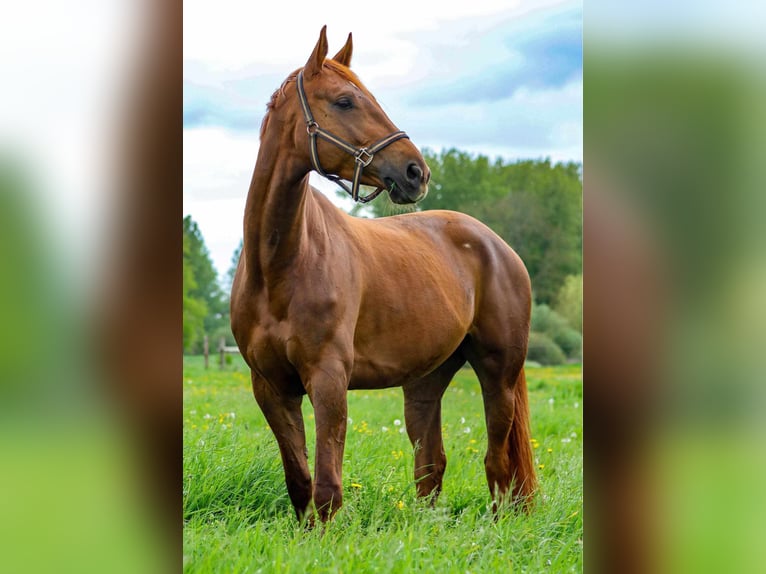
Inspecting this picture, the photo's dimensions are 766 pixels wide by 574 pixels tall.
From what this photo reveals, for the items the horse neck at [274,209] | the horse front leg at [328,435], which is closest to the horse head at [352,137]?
the horse neck at [274,209]

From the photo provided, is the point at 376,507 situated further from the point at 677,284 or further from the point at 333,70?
the point at 677,284

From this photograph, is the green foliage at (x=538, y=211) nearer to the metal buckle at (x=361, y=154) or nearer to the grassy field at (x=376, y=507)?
the grassy field at (x=376, y=507)

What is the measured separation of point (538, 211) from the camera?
40.6 ft

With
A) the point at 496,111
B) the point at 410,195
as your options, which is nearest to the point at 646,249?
the point at 410,195

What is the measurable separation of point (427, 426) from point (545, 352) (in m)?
6.54

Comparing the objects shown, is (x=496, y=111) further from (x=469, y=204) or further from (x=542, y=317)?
(x=542, y=317)

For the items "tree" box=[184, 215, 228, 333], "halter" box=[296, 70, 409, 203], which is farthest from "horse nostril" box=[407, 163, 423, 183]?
"tree" box=[184, 215, 228, 333]

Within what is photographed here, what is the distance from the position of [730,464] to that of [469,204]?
9.89 m

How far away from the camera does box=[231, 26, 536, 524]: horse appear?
286 centimetres

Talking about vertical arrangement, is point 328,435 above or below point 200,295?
below

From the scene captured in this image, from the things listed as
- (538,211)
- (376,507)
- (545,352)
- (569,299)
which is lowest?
(545,352)

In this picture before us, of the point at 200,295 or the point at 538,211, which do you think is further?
the point at 538,211

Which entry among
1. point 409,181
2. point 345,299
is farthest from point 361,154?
point 345,299

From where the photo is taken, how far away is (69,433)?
1322 mm
